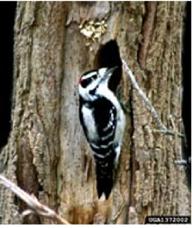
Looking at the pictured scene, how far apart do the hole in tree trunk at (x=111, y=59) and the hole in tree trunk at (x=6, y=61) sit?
200mm

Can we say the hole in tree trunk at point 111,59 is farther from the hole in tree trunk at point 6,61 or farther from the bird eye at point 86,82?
the hole in tree trunk at point 6,61

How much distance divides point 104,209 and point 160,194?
134 millimetres

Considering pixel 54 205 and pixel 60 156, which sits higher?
pixel 60 156

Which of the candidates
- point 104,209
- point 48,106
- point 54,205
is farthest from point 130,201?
point 48,106

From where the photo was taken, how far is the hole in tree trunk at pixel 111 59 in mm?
1703

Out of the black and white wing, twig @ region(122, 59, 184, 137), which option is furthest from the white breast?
twig @ region(122, 59, 184, 137)

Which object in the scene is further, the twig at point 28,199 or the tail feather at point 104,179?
the tail feather at point 104,179

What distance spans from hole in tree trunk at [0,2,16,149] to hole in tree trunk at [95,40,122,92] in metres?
0.20

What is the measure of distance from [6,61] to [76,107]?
0.62 feet

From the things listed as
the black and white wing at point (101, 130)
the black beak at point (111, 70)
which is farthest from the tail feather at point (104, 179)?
the black beak at point (111, 70)

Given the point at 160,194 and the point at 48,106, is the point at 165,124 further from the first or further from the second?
the point at 48,106

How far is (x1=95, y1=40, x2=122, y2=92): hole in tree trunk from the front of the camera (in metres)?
1.70

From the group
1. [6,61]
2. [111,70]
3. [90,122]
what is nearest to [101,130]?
[90,122]

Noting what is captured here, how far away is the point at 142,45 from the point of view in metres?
1.73
